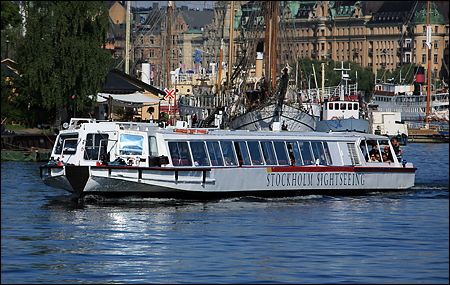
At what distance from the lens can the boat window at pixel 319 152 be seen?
36094mm

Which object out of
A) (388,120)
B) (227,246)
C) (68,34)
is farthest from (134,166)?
(388,120)

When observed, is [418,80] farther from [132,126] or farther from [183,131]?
[132,126]

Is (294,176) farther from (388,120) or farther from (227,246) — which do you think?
(388,120)

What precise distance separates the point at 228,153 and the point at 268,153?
2.07 m

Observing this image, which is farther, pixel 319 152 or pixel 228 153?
pixel 319 152

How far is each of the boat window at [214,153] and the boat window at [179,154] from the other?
40.1 inches

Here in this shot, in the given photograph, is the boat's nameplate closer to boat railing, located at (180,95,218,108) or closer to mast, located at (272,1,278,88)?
mast, located at (272,1,278,88)

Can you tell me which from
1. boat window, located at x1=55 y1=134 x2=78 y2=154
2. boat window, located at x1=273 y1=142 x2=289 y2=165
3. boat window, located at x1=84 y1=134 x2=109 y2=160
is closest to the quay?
boat window, located at x1=55 y1=134 x2=78 y2=154

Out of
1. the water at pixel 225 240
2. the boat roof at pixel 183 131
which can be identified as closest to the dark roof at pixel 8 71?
the water at pixel 225 240

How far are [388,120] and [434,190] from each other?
2822 inches

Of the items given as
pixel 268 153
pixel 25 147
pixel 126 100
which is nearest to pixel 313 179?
pixel 268 153

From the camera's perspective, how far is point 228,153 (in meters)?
33.7

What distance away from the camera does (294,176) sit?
3478 cm

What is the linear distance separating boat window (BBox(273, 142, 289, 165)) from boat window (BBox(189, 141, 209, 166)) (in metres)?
3.67
